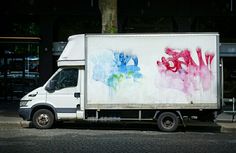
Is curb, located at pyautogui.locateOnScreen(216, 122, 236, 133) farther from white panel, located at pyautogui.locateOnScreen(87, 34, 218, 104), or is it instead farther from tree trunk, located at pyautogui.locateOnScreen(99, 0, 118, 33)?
tree trunk, located at pyautogui.locateOnScreen(99, 0, 118, 33)

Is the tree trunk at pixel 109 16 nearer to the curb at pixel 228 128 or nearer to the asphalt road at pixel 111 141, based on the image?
the asphalt road at pixel 111 141

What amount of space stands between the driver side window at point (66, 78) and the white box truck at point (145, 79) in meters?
0.22

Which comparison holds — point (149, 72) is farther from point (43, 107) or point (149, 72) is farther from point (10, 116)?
point (10, 116)

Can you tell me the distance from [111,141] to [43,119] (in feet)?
12.4

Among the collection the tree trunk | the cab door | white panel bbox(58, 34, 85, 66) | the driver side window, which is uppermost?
the tree trunk

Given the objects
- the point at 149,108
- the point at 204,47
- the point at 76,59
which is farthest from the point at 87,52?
the point at 204,47

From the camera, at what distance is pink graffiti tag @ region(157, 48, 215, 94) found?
16.0m

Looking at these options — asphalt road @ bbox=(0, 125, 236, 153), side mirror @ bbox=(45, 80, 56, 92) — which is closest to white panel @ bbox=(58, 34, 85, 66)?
side mirror @ bbox=(45, 80, 56, 92)

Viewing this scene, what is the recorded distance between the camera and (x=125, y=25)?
84.5 feet

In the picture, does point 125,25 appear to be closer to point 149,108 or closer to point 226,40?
point 226,40

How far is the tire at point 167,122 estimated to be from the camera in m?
16.1

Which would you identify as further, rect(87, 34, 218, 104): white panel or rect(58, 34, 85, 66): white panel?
rect(58, 34, 85, 66): white panel

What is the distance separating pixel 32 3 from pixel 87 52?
10.3 meters

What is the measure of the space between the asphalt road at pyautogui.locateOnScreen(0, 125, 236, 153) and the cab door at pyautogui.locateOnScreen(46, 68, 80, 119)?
0.62 metres
